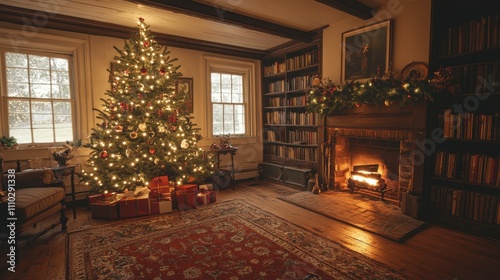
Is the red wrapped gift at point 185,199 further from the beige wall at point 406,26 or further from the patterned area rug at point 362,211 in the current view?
the beige wall at point 406,26

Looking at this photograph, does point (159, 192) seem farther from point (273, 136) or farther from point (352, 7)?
point (352, 7)

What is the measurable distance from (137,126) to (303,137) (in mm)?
2959

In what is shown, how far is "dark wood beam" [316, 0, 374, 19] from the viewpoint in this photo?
3.20m

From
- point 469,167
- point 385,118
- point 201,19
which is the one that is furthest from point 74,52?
point 469,167

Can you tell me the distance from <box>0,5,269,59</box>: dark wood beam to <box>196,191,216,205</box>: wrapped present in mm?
2716

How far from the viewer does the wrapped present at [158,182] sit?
3826 mm

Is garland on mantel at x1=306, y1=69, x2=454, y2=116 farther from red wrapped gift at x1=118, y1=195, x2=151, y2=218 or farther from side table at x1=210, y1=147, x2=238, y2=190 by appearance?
red wrapped gift at x1=118, y1=195, x2=151, y2=218

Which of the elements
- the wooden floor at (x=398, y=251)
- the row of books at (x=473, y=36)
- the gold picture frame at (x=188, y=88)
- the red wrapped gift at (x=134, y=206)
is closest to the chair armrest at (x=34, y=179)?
the wooden floor at (x=398, y=251)

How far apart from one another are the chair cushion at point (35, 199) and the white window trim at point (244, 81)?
275cm

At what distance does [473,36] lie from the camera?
9.51 ft

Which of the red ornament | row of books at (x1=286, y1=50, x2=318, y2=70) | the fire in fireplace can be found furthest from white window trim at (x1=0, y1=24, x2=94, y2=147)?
the fire in fireplace

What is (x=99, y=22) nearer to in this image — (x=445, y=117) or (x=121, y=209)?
(x=121, y=209)

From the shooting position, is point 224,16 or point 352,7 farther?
point 224,16

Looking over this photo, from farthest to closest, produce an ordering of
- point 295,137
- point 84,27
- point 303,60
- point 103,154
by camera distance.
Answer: point 295,137 < point 303,60 < point 84,27 < point 103,154
